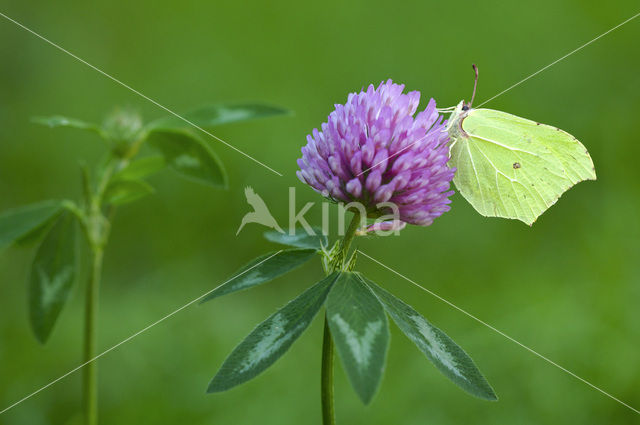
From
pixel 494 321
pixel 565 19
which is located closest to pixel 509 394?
pixel 494 321

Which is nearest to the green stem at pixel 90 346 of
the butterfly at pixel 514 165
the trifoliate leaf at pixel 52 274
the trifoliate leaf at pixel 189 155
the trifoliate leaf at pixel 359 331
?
the trifoliate leaf at pixel 52 274

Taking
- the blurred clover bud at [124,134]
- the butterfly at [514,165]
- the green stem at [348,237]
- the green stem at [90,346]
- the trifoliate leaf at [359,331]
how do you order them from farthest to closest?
the butterfly at [514,165]
the blurred clover bud at [124,134]
the green stem at [90,346]
the green stem at [348,237]
the trifoliate leaf at [359,331]

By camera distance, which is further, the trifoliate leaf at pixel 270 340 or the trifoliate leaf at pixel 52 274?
the trifoliate leaf at pixel 52 274

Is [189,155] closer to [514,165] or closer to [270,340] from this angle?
[270,340]

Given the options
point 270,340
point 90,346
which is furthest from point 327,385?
point 90,346

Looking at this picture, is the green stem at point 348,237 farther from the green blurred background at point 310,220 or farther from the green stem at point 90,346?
the green blurred background at point 310,220

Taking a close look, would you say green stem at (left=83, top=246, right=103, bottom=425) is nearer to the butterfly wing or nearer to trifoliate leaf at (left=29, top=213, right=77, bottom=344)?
trifoliate leaf at (left=29, top=213, right=77, bottom=344)
